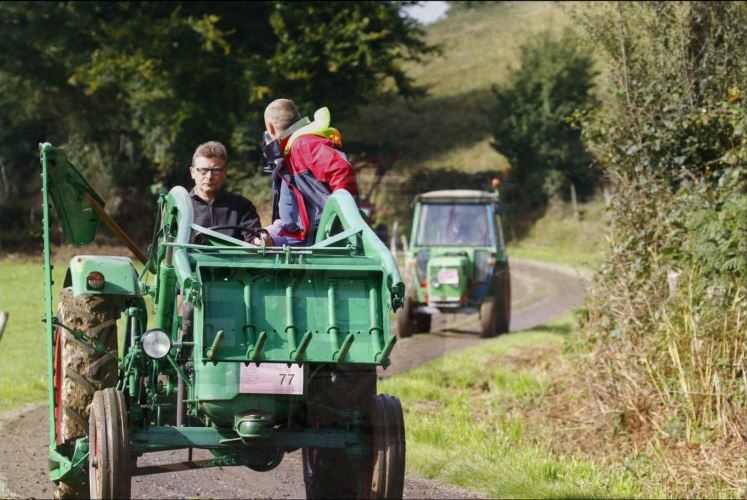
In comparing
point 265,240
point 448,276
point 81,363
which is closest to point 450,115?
point 448,276

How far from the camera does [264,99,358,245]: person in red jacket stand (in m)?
6.80

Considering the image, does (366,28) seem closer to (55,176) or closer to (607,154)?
(607,154)

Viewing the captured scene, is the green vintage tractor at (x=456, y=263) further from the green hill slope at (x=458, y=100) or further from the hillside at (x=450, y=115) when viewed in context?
the green hill slope at (x=458, y=100)

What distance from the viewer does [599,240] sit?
13.4 meters

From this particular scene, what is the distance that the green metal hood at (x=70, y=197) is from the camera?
23.5ft

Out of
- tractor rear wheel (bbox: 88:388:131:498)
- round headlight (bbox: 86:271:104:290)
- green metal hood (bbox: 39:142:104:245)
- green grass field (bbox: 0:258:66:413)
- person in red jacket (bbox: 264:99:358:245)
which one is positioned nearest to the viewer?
tractor rear wheel (bbox: 88:388:131:498)

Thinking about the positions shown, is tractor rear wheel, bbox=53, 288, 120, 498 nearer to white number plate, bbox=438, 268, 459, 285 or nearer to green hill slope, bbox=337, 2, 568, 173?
white number plate, bbox=438, 268, 459, 285

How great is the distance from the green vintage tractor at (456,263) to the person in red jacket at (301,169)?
11.9 m

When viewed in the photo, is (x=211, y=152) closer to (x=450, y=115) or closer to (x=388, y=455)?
(x=388, y=455)

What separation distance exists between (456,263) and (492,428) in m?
7.84

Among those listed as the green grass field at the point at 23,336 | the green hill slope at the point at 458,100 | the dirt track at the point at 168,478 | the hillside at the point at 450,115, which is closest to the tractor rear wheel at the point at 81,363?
the dirt track at the point at 168,478

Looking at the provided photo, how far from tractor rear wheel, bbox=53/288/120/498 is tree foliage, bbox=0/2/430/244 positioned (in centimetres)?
1818

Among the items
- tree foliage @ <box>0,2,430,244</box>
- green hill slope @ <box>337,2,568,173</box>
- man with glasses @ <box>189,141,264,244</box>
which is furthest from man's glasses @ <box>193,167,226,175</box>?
green hill slope @ <box>337,2,568,173</box>

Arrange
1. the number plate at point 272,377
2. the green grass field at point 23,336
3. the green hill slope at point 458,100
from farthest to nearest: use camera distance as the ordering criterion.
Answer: the green hill slope at point 458,100 → the green grass field at point 23,336 → the number plate at point 272,377
